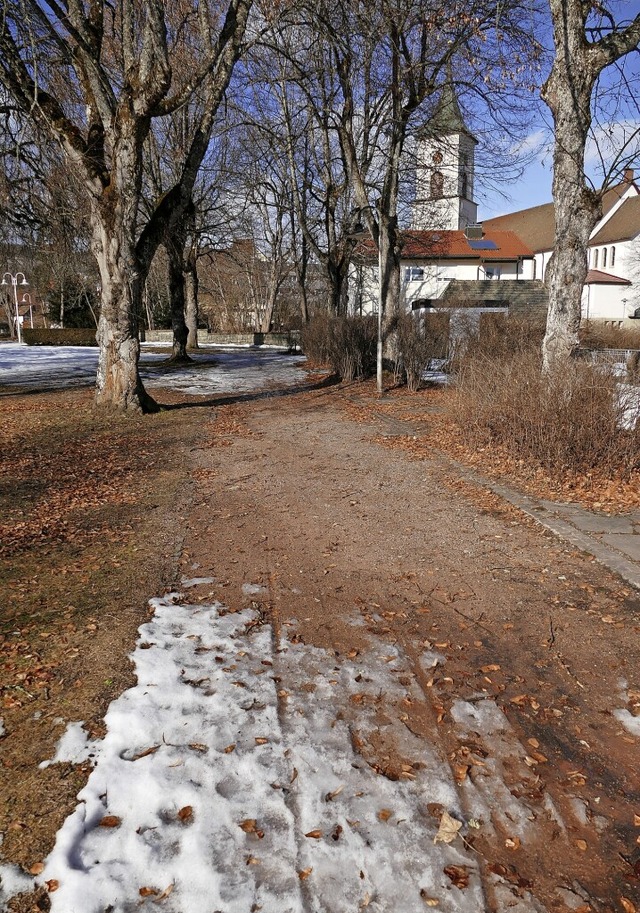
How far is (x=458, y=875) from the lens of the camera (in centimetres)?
224

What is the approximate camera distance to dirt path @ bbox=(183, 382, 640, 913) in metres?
2.42

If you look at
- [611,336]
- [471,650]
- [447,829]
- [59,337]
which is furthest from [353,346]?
[59,337]

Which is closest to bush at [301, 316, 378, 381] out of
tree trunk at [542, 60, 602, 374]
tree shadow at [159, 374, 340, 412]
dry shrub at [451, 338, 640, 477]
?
tree shadow at [159, 374, 340, 412]

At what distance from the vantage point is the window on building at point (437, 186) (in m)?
20.3

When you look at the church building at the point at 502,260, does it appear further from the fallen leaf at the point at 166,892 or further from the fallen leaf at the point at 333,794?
the fallen leaf at the point at 166,892

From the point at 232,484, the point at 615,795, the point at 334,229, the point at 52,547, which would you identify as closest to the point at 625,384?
the point at 232,484

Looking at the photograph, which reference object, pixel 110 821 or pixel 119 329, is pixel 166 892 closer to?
pixel 110 821

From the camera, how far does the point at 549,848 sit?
2375 millimetres

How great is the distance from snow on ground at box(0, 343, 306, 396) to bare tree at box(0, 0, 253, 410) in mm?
5075

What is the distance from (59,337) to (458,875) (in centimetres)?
4039

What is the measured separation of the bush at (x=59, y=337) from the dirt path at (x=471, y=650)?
112ft

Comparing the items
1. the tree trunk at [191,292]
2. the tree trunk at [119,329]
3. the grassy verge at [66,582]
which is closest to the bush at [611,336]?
the tree trunk at [191,292]

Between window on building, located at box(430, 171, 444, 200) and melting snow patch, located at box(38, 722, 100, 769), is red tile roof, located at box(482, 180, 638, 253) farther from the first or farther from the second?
melting snow patch, located at box(38, 722, 100, 769)

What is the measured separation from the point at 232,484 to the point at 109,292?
5.53 metres
